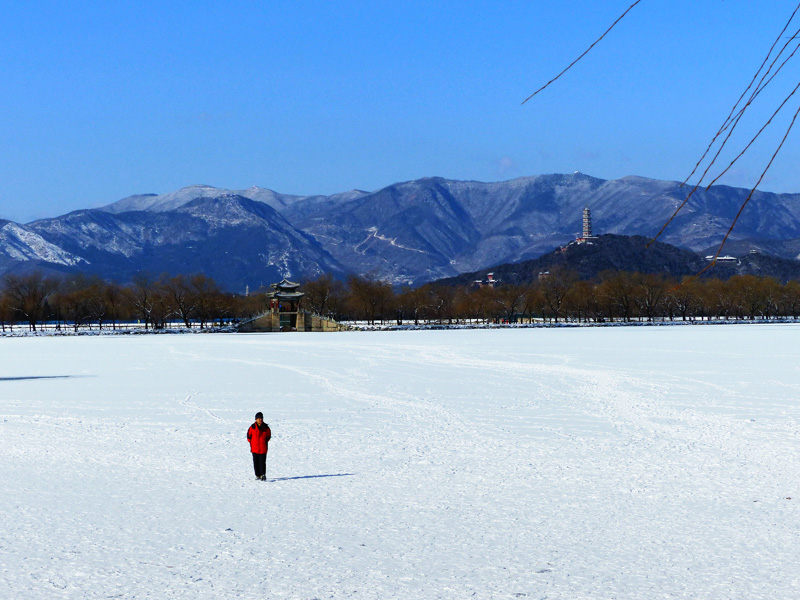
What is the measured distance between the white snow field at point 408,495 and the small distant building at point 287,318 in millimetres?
93218

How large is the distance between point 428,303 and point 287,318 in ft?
111

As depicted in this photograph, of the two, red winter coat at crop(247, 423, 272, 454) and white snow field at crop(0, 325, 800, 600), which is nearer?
white snow field at crop(0, 325, 800, 600)

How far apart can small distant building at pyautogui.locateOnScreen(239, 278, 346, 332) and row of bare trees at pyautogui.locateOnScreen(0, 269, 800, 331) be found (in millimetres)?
9097

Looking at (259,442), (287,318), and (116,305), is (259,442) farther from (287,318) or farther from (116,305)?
(116,305)

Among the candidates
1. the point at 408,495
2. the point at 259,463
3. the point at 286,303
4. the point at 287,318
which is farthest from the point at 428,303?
the point at 408,495

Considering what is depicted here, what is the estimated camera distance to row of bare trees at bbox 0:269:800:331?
133625mm

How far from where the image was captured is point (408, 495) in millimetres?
11945

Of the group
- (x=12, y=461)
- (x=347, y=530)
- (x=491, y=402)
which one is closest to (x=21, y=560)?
(x=347, y=530)

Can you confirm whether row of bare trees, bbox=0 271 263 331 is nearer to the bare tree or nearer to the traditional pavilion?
the bare tree

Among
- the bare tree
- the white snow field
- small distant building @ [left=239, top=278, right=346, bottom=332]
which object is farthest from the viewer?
the bare tree

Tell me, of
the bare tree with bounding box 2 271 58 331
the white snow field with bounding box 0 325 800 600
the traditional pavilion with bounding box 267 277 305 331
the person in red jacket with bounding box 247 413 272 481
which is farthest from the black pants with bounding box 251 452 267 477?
the bare tree with bounding box 2 271 58 331

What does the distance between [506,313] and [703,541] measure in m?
137

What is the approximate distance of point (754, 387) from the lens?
25.7 m

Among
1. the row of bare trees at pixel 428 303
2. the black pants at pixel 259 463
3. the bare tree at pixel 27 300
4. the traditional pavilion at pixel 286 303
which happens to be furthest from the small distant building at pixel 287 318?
the black pants at pixel 259 463
